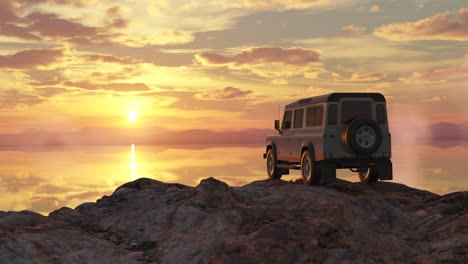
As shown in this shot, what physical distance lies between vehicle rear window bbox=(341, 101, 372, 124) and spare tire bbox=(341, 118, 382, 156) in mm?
639

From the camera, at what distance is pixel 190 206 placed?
1082 cm

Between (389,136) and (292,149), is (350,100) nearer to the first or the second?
(389,136)

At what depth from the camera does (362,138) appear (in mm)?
16844

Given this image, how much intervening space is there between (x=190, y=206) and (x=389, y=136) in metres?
9.43

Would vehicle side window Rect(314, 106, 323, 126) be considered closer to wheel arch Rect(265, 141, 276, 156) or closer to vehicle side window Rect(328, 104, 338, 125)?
vehicle side window Rect(328, 104, 338, 125)

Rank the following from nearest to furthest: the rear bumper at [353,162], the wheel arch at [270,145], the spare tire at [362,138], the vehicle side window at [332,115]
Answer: the spare tire at [362,138], the rear bumper at [353,162], the vehicle side window at [332,115], the wheel arch at [270,145]

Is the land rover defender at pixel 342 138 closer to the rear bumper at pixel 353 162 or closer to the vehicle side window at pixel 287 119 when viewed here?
the rear bumper at pixel 353 162

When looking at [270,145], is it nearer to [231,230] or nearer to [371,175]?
[371,175]

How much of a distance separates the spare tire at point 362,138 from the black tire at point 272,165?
469 centimetres

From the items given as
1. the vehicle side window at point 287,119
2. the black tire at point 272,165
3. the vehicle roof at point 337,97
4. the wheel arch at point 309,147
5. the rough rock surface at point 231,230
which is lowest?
the rough rock surface at point 231,230

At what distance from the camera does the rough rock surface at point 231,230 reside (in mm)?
8781

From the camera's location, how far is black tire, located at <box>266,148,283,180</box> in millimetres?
Result: 21125

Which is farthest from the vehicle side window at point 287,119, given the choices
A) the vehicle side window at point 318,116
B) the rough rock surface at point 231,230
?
the rough rock surface at point 231,230

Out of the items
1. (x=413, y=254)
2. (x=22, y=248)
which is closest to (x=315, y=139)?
(x=413, y=254)
